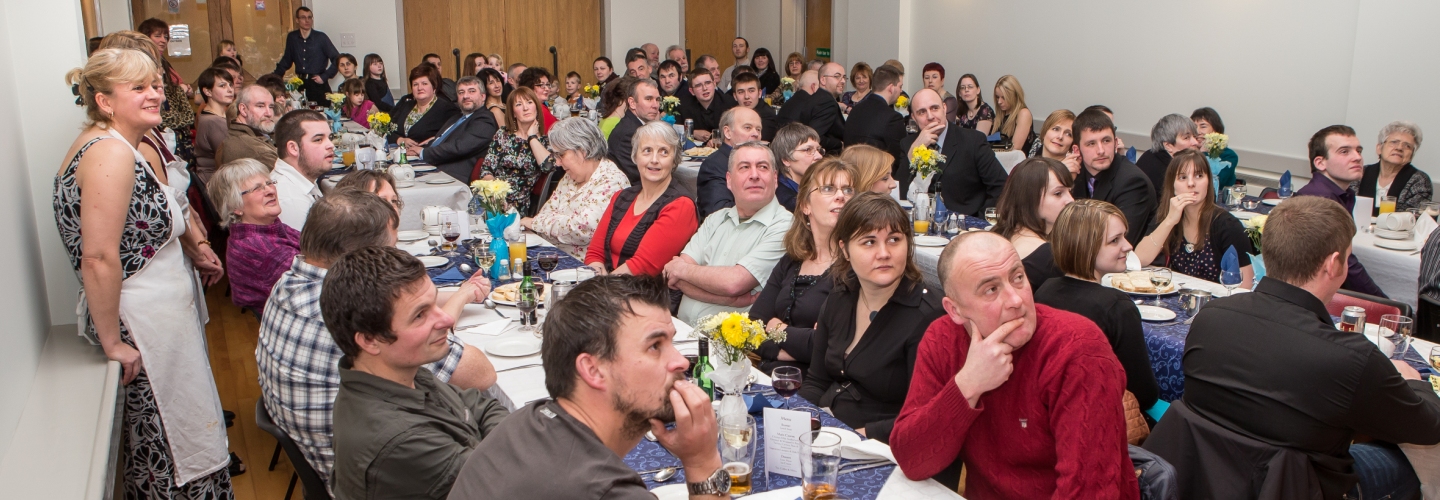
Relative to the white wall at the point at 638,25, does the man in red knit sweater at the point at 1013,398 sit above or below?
below

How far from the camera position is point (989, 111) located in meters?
9.74

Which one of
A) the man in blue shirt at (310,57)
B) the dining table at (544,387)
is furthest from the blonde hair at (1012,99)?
the man in blue shirt at (310,57)

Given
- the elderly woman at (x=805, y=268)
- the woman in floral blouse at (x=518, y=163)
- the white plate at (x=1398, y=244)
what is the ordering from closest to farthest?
the elderly woman at (x=805, y=268) < the white plate at (x=1398, y=244) < the woman in floral blouse at (x=518, y=163)

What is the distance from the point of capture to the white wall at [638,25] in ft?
50.3

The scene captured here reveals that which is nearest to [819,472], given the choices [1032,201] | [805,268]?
[805,268]

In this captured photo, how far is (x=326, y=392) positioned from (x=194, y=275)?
55.4 inches

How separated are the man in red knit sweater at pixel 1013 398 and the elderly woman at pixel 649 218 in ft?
6.92

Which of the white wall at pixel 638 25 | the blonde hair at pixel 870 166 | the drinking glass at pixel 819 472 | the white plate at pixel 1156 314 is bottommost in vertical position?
the white plate at pixel 1156 314

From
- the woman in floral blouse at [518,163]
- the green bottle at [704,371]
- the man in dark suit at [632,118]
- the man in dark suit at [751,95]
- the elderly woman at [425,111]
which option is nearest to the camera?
the green bottle at [704,371]

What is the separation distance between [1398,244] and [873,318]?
335 centimetres

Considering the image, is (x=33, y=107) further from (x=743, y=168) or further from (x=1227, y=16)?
(x=1227, y=16)

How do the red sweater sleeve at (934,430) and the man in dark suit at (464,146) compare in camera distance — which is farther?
the man in dark suit at (464,146)

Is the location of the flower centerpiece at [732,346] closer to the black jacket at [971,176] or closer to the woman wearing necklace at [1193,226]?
the woman wearing necklace at [1193,226]

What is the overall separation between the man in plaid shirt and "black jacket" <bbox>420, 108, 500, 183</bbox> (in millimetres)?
4601
